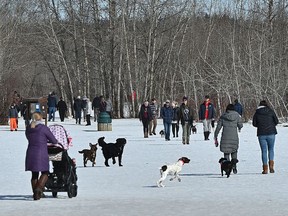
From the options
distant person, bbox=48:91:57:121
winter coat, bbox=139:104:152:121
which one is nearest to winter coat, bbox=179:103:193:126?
winter coat, bbox=139:104:152:121

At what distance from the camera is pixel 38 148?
13227 millimetres

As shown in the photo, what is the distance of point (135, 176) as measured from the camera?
17500mm

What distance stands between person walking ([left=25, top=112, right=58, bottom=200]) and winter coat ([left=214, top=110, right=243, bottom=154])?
5.56 meters

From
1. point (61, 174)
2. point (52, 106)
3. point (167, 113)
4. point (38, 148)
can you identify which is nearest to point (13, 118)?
point (167, 113)

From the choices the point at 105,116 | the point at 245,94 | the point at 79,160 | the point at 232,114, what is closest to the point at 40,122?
the point at 232,114

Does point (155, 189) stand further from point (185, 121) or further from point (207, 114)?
point (207, 114)

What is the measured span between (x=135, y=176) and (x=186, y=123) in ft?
37.4

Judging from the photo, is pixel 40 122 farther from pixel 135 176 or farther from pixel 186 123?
pixel 186 123

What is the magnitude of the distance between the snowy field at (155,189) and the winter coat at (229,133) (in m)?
0.56

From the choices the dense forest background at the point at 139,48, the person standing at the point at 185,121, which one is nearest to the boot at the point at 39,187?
the person standing at the point at 185,121

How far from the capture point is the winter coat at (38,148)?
13148 millimetres

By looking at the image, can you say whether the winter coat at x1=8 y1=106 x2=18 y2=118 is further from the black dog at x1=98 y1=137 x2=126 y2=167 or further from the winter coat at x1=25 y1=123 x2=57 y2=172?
the winter coat at x1=25 y1=123 x2=57 y2=172

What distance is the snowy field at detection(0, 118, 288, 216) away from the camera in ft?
38.5

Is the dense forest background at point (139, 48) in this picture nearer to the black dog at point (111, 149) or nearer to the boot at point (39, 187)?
the black dog at point (111, 149)
